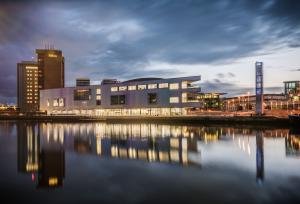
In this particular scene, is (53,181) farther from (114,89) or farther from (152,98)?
(114,89)

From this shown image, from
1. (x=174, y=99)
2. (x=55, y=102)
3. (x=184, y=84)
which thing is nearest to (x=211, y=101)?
(x=174, y=99)

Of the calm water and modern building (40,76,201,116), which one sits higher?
modern building (40,76,201,116)

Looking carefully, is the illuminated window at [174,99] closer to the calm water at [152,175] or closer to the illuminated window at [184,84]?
the illuminated window at [184,84]

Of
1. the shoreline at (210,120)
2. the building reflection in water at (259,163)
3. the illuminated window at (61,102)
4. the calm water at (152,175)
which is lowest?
the building reflection in water at (259,163)

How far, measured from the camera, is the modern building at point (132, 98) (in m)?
89.3

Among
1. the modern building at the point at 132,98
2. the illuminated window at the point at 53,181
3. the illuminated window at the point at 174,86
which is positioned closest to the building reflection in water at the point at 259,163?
the illuminated window at the point at 53,181

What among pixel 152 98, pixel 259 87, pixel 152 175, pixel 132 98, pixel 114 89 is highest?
pixel 114 89

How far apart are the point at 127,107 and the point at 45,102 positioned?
4353cm

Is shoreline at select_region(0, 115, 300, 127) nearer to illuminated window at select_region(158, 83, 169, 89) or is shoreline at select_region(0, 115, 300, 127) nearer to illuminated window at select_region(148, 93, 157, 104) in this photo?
illuminated window at select_region(148, 93, 157, 104)

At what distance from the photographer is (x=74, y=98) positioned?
366 feet

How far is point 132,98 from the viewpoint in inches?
3858

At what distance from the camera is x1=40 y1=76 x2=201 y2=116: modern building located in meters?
89.3

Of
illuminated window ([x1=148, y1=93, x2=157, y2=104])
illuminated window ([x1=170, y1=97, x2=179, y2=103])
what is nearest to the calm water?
illuminated window ([x1=170, y1=97, x2=179, y2=103])

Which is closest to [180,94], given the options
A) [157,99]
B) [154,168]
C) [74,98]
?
[157,99]
